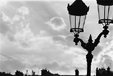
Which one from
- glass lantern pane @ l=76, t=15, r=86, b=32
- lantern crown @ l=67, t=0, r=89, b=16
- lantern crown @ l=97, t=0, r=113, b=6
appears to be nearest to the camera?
lantern crown @ l=97, t=0, r=113, b=6

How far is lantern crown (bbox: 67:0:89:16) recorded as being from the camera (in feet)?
47.5

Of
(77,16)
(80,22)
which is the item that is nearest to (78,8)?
(77,16)

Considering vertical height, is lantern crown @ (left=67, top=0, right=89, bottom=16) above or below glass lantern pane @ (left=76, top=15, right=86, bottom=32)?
above

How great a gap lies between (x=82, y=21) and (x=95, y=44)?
1.01m

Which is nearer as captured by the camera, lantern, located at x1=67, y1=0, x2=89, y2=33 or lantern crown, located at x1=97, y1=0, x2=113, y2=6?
lantern crown, located at x1=97, y1=0, x2=113, y2=6

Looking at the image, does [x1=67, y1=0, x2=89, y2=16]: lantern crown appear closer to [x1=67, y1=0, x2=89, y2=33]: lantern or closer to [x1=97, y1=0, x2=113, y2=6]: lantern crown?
[x1=67, y1=0, x2=89, y2=33]: lantern

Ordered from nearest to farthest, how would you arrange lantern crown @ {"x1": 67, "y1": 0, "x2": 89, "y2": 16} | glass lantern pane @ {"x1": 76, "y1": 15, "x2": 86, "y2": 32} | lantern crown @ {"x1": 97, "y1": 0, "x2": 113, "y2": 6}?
lantern crown @ {"x1": 97, "y1": 0, "x2": 113, "y2": 6} < glass lantern pane @ {"x1": 76, "y1": 15, "x2": 86, "y2": 32} < lantern crown @ {"x1": 67, "y1": 0, "x2": 89, "y2": 16}

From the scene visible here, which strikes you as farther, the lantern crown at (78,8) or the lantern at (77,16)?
the lantern crown at (78,8)

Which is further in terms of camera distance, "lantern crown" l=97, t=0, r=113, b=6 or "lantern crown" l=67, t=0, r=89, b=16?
"lantern crown" l=67, t=0, r=89, b=16

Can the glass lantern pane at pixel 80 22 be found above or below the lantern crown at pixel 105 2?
below

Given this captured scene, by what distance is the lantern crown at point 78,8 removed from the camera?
14469mm

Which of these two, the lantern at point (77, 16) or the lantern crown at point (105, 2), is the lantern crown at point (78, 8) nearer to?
the lantern at point (77, 16)

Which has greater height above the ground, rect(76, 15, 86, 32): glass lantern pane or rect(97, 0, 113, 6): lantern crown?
rect(97, 0, 113, 6): lantern crown

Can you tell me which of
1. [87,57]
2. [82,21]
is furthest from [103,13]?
[87,57]
